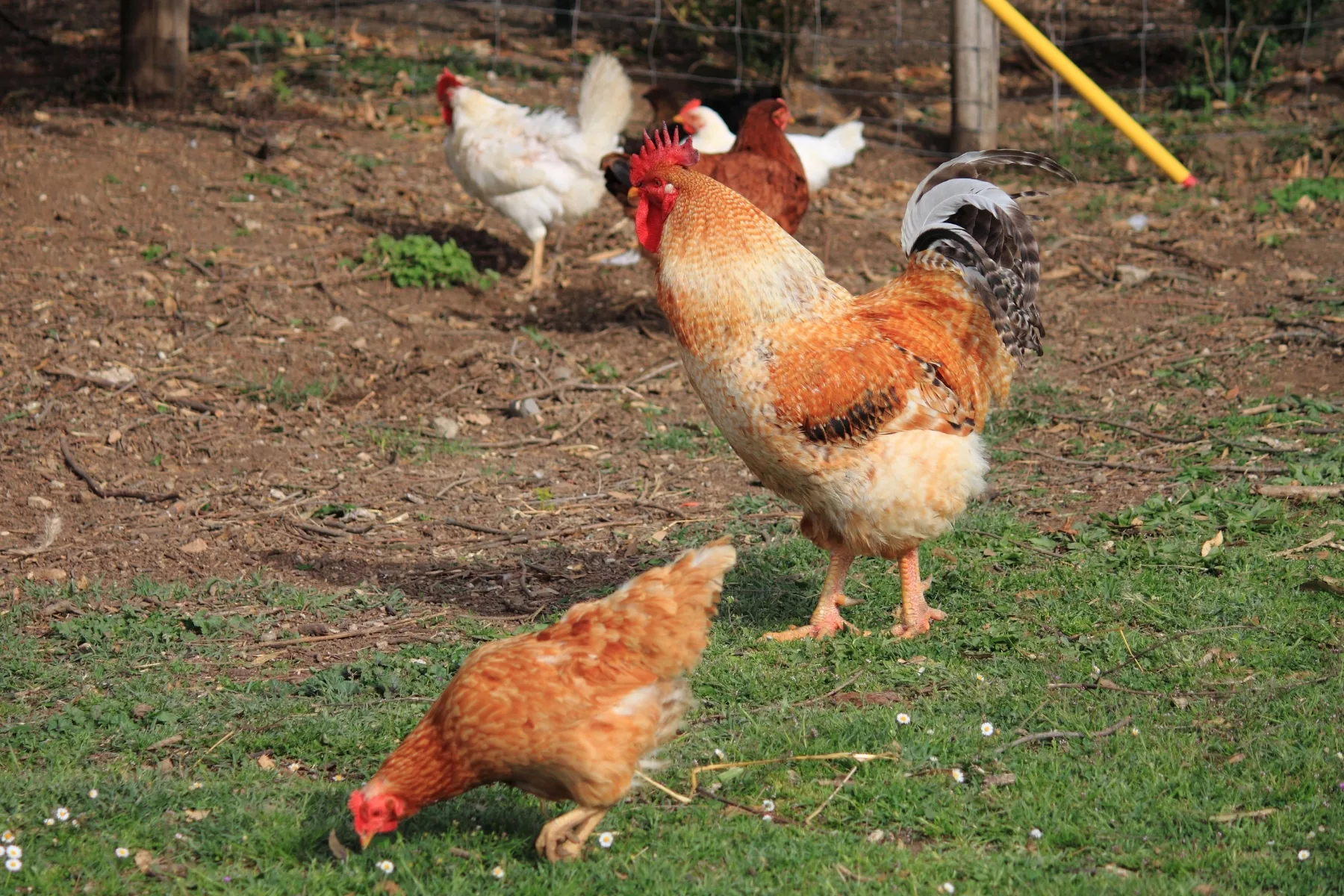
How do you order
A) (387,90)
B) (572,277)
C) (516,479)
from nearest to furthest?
(516,479), (572,277), (387,90)

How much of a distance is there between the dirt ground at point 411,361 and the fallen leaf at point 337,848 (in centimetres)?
204

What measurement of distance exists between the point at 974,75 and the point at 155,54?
7.92 metres

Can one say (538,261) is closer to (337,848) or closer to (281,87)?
(281,87)

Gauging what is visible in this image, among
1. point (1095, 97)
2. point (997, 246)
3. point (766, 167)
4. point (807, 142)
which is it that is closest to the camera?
point (997, 246)

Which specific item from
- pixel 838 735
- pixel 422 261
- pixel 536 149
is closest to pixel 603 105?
pixel 536 149

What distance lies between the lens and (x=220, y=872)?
146 inches

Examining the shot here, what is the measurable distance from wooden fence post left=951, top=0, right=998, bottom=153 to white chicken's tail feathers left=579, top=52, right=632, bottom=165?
135 inches

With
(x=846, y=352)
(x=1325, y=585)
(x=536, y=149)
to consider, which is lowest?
(x=1325, y=585)

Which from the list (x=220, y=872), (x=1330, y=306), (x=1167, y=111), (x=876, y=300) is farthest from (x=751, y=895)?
(x=1167, y=111)

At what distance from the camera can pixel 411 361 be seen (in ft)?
28.4

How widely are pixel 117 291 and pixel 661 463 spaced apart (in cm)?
427

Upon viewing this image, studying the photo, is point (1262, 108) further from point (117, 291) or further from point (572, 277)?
point (117, 291)

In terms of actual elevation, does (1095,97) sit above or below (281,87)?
below

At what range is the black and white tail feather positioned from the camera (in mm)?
5395
